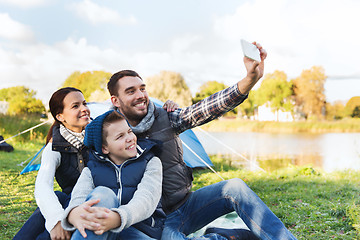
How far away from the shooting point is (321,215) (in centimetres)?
329

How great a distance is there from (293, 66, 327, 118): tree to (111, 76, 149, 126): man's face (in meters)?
27.8

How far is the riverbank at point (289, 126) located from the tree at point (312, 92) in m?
5.37

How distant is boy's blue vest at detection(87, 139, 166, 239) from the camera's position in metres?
1.76

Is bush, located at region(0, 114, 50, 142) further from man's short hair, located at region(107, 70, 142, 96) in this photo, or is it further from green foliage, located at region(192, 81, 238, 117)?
green foliage, located at region(192, 81, 238, 117)

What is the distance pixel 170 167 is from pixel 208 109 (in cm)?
46

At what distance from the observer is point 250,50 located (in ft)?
6.27

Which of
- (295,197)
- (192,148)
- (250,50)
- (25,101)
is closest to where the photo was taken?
(250,50)

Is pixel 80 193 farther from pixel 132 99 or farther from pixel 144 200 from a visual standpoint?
pixel 132 99

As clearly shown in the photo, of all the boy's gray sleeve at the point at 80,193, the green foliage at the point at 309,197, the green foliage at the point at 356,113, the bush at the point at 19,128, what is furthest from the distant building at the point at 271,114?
the boy's gray sleeve at the point at 80,193

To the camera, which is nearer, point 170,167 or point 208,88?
point 170,167

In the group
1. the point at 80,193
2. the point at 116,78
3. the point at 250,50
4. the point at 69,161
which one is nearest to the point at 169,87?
the point at 116,78

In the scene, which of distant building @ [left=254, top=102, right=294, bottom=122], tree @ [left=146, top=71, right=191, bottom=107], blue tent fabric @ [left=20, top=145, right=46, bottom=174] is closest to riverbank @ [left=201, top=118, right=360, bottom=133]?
tree @ [left=146, top=71, right=191, bottom=107]

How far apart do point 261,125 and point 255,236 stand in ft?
73.3

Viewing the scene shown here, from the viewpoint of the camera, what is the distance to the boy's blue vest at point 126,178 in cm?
176
